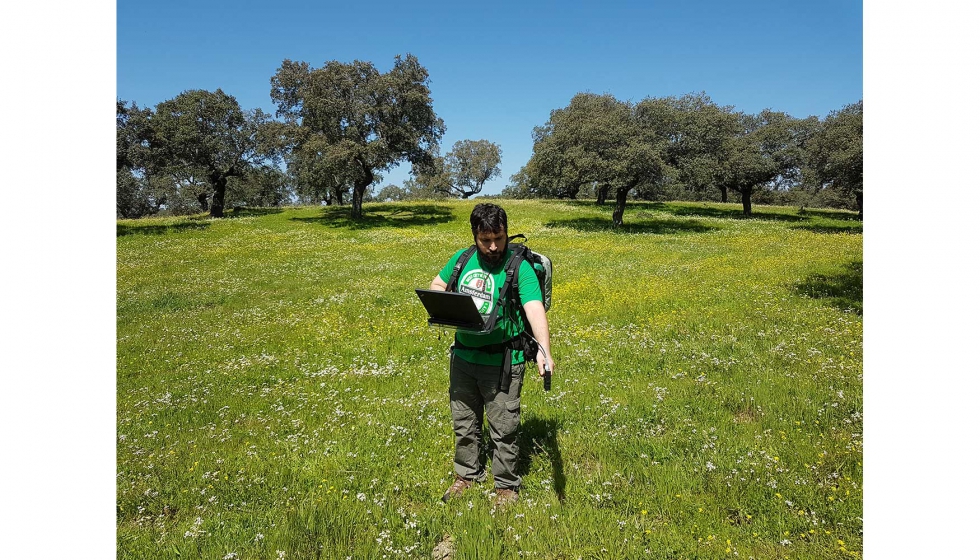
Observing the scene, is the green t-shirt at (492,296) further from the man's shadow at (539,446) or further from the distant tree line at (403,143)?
the distant tree line at (403,143)

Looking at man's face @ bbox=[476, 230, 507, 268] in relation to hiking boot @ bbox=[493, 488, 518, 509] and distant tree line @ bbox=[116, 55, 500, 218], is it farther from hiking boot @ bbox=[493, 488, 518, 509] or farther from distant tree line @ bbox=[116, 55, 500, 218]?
distant tree line @ bbox=[116, 55, 500, 218]

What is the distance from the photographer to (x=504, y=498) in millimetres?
4984

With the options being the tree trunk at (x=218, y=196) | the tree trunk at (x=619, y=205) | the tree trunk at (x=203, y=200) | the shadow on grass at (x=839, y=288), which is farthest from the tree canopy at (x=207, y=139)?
the shadow on grass at (x=839, y=288)

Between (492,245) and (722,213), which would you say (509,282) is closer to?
(492,245)

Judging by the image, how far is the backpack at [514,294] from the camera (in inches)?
176

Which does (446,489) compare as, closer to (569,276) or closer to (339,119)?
(569,276)

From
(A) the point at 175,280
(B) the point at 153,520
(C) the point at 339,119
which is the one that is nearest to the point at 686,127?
(C) the point at 339,119

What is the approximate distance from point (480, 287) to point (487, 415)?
1207 mm

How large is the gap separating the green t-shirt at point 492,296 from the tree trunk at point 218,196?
5140 centimetres

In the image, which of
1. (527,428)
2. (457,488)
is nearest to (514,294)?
(457,488)

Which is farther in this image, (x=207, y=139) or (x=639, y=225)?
(x=207, y=139)

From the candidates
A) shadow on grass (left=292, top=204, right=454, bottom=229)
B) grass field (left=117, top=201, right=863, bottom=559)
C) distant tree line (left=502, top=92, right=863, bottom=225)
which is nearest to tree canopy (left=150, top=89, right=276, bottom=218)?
shadow on grass (left=292, top=204, right=454, bottom=229)

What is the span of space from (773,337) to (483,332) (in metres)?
8.64

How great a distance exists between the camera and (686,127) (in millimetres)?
38281
